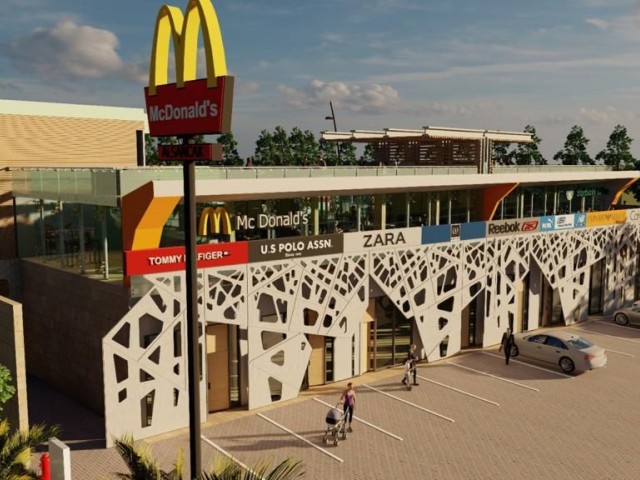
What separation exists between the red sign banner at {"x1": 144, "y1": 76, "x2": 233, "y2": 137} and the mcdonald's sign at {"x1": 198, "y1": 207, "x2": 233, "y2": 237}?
24.2 ft

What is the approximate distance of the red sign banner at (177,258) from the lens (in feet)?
55.7

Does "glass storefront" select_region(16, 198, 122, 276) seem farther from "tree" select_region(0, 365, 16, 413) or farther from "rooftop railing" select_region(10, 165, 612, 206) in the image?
"tree" select_region(0, 365, 16, 413)

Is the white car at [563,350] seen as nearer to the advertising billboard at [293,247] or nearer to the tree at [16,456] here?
the advertising billboard at [293,247]

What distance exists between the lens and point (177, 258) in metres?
17.8

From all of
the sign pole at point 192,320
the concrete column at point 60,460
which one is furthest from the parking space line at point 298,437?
the concrete column at point 60,460

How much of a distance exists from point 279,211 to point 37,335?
32.2 feet

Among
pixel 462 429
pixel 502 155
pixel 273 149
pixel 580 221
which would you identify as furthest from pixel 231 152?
pixel 462 429

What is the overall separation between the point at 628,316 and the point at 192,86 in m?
27.0

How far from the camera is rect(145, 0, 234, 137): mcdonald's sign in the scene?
33.1 feet

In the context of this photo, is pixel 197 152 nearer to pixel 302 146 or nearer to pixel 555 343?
pixel 555 343

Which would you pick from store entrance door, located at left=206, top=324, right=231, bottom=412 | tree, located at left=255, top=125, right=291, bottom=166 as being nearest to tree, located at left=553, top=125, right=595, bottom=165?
tree, located at left=255, top=125, right=291, bottom=166

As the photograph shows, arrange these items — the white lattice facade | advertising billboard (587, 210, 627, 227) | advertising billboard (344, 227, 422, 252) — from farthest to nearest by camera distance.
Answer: advertising billboard (587, 210, 627, 227) → advertising billboard (344, 227, 422, 252) → the white lattice facade

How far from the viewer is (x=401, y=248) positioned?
76.7ft

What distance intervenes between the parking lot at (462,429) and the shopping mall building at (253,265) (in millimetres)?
1451
